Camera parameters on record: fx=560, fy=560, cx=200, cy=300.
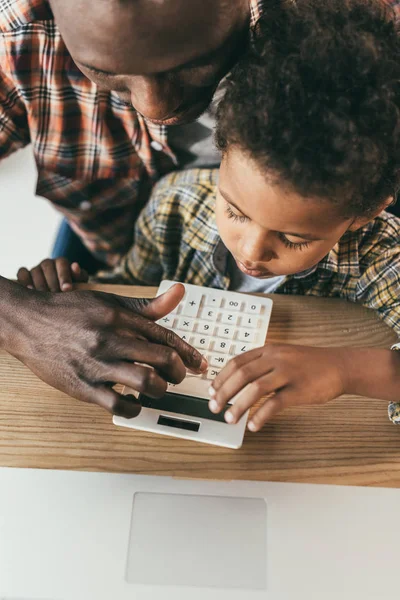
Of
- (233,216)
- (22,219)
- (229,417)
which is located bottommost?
(22,219)

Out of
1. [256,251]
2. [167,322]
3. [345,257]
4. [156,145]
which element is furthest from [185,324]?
[156,145]

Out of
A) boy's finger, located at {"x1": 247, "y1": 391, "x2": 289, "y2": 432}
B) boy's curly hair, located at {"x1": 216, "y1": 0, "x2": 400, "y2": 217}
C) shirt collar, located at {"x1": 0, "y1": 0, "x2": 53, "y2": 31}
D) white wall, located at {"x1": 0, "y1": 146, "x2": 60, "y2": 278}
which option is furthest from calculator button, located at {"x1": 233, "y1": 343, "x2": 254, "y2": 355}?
→ white wall, located at {"x1": 0, "y1": 146, "x2": 60, "y2": 278}

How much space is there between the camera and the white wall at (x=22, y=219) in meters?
1.50

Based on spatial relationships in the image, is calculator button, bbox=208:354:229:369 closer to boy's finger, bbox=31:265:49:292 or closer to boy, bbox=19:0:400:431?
boy, bbox=19:0:400:431

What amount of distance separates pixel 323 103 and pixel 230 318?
29 cm

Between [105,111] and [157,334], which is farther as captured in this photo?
[105,111]

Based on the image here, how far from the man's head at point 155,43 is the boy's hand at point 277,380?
0.96ft

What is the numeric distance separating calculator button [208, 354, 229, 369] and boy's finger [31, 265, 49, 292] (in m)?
0.27

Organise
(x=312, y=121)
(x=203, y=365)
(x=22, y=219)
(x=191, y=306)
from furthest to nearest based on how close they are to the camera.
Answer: (x=22, y=219)
(x=191, y=306)
(x=203, y=365)
(x=312, y=121)

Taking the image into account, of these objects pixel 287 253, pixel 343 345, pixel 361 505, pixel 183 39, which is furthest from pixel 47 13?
pixel 361 505

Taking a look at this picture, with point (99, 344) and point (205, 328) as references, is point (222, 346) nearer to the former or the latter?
point (205, 328)

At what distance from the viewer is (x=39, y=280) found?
804 millimetres

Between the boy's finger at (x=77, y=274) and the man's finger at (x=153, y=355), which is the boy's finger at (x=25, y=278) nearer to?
A: the boy's finger at (x=77, y=274)

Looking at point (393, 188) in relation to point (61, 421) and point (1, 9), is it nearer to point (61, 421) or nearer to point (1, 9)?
point (61, 421)
